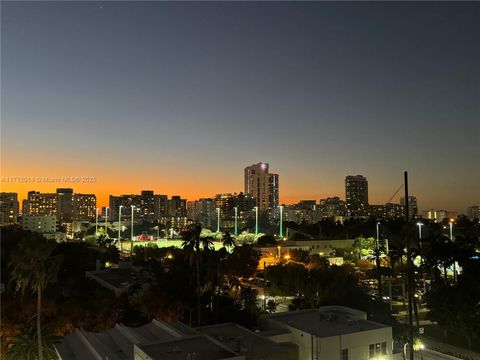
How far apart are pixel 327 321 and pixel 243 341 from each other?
5.90 m

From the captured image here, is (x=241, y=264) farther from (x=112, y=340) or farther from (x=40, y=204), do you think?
(x=40, y=204)

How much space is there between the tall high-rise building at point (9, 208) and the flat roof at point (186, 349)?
507 feet

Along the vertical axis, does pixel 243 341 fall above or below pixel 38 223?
below

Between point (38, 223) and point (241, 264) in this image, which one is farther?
point (38, 223)

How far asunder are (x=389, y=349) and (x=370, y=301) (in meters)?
12.8

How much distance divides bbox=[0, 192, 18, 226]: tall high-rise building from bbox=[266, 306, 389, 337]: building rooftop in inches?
5976

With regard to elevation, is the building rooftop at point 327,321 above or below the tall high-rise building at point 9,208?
below

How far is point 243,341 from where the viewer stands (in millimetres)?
19281

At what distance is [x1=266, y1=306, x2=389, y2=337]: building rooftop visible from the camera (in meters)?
21.5

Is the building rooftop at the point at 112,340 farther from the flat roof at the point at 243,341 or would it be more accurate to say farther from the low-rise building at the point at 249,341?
the flat roof at the point at 243,341

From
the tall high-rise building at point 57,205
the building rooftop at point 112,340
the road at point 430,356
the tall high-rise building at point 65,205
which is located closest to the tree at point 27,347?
the building rooftop at point 112,340

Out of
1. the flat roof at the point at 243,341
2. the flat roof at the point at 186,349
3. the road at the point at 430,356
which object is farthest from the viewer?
the road at the point at 430,356

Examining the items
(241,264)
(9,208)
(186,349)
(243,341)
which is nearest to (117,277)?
(241,264)

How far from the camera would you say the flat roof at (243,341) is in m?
17.8
